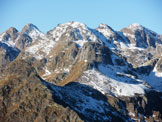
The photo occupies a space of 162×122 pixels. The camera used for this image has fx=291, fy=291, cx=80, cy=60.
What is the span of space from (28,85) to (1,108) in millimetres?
22977

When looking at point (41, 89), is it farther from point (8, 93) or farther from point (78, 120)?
point (78, 120)

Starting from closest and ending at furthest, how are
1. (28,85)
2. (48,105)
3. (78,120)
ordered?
(78,120) < (48,105) < (28,85)

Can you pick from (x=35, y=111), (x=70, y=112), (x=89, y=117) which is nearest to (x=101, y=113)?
(x=89, y=117)

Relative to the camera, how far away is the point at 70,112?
16888 centimetres

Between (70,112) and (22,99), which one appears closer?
(70,112)

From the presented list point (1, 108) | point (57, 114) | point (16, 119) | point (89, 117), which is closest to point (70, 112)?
point (57, 114)

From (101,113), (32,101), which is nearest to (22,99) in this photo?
(32,101)

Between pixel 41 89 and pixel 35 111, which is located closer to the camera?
pixel 35 111

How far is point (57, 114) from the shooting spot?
554 ft

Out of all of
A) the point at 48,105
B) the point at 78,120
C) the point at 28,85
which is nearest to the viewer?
the point at 78,120

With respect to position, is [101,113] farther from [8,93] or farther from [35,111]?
[8,93]

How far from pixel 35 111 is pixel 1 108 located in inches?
870

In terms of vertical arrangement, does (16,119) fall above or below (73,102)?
below

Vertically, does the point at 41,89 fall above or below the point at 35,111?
above
